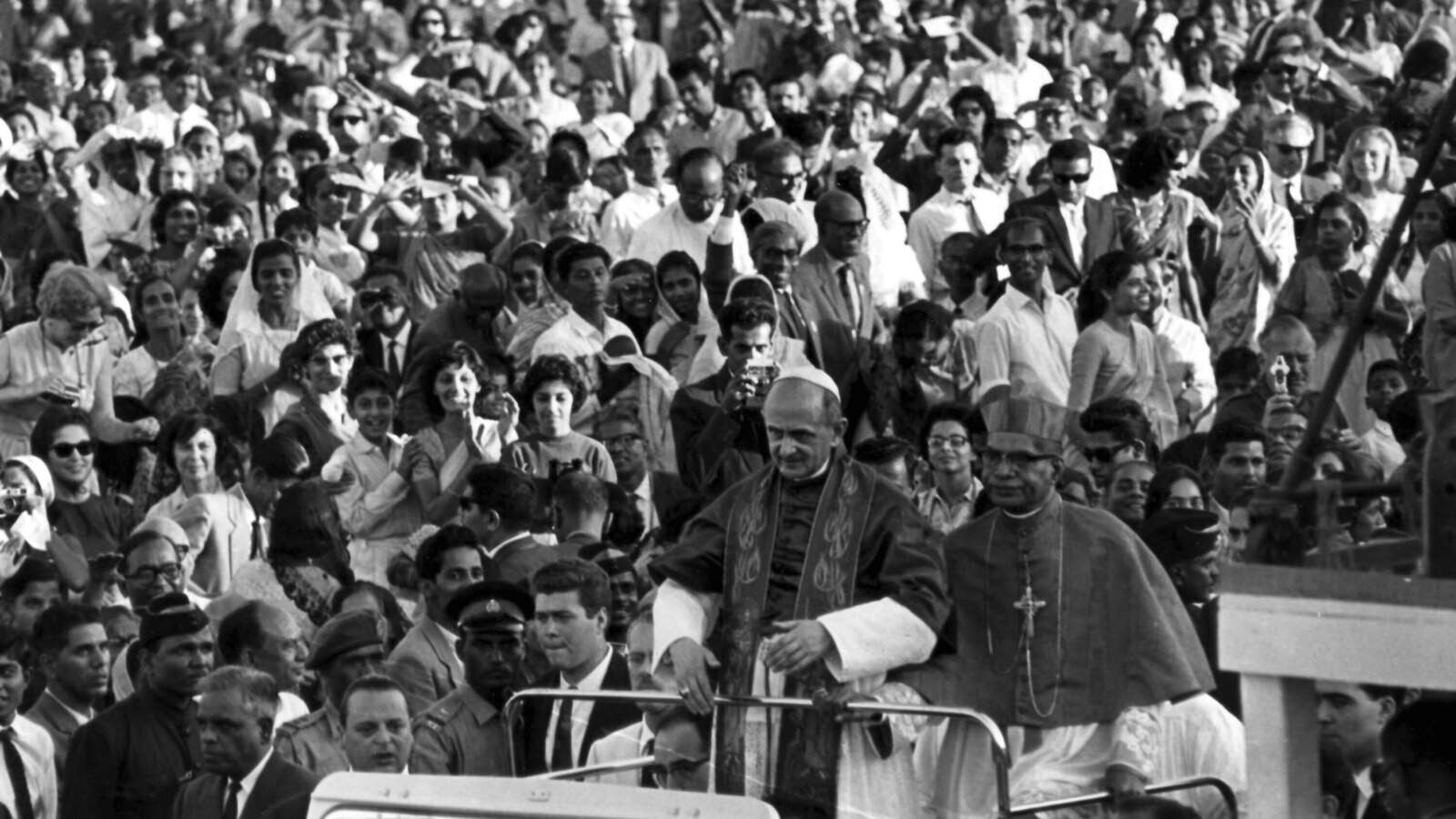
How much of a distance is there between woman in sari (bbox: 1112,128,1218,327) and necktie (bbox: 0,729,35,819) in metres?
7.28

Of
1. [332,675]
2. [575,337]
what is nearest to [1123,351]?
[575,337]

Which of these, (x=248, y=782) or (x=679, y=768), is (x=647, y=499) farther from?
(x=679, y=768)

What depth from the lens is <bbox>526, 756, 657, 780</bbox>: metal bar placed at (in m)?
8.94

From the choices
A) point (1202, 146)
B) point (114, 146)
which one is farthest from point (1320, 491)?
point (114, 146)

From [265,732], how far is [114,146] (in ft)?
36.5

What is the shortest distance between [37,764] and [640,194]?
27.2ft

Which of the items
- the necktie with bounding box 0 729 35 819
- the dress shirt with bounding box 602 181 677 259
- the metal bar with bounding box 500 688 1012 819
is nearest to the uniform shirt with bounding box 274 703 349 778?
the necktie with bounding box 0 729 35 819

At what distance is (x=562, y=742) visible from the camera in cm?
1005

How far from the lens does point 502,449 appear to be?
14.0 metres

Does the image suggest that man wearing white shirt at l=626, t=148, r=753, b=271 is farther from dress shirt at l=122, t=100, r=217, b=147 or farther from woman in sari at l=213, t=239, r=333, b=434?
dress shirt at l=122, t=100, r=217, b=147

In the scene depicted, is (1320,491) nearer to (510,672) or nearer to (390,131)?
(510,672)

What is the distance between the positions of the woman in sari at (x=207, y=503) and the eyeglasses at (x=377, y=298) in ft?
6.91

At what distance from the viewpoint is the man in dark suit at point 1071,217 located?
54.2 ft

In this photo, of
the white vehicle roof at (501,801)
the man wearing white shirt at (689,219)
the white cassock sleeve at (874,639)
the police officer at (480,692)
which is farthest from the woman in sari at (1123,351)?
the white vehicle roof at (501,801)
